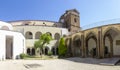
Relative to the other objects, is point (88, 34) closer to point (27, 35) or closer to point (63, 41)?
point (63, 41)

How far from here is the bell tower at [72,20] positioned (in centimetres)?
5138

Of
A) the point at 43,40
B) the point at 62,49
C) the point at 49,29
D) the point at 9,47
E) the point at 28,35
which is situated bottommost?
the point at 62,49

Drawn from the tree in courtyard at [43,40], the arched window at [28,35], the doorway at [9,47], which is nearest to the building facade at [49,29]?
the arched window at [28,35]

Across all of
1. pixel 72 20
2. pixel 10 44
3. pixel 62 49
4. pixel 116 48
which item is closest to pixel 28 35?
pixel 10 44

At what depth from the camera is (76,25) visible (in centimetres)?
5297

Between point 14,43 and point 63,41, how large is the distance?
37.1ft

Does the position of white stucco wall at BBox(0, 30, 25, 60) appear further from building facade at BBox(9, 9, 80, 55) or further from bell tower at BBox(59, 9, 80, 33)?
bell tower at BBox(59, 9, 80, 33)

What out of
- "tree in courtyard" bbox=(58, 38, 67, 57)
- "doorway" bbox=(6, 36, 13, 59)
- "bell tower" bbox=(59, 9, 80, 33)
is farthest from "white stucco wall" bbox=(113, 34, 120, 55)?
"bell tower" bbox=(59, 9, 80, 33)

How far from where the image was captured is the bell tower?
51.4 metres

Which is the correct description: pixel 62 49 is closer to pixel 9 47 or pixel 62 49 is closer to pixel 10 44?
pixel 10 44

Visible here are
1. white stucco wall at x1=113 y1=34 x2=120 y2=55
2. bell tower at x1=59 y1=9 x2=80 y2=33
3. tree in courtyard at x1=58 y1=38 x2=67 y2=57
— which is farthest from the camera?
bell tower at x1=59 y1=9 x2=80 y2=33

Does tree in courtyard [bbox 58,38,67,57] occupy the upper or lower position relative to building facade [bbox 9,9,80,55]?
lower

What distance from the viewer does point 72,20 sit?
51.7m

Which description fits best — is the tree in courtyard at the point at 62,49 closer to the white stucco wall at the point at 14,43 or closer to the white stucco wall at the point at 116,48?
the white stucco wall at the point at 14,43
